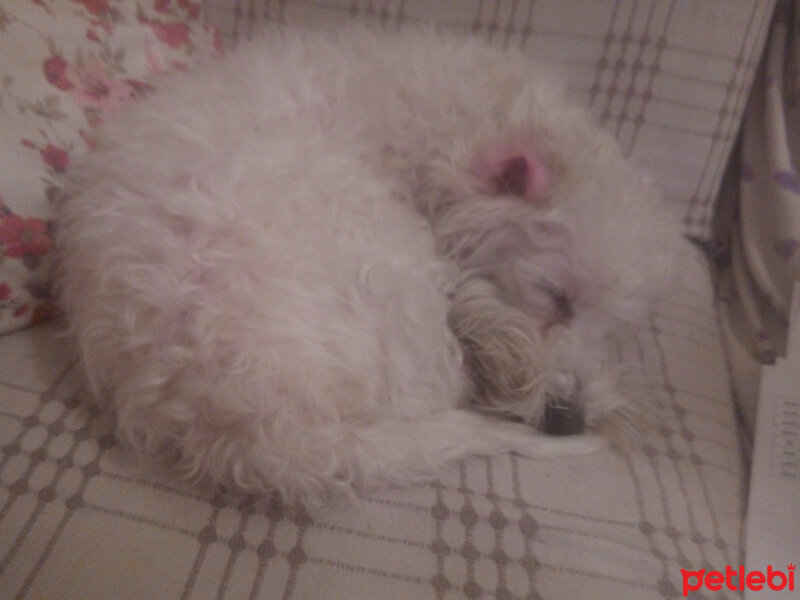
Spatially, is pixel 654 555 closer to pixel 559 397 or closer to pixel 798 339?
pixel 559 397

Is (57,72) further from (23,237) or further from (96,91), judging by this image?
(23,237)

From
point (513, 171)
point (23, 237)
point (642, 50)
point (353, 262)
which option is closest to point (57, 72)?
point (23, 237)

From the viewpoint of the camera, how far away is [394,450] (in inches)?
27.7

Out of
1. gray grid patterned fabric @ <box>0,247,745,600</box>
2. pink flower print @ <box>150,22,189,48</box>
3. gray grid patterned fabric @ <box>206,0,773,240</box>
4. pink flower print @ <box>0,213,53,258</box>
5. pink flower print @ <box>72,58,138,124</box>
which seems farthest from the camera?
gray grid patterned fabric @ <box>206,0,773,240</box>

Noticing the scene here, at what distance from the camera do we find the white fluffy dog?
66cm

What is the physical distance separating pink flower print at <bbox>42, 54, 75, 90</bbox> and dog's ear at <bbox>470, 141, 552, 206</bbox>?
591mm

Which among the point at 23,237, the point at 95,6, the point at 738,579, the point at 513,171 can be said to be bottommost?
the point at 738,579

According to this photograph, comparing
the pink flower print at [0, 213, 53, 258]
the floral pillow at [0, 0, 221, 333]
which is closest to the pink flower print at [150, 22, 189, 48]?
the floral pillow at [0, 0, 221, 333]

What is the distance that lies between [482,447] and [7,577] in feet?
1.73

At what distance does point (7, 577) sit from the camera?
0.58m

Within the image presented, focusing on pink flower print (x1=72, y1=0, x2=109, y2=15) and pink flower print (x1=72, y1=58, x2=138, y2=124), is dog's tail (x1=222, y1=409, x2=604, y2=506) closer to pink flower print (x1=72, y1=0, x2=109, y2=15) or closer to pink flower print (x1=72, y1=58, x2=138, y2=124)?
pink flower print (x1=72, y1=58, x2=138, y2=124)

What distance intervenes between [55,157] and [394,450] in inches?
23.7

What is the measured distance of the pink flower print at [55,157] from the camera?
812 millimetres

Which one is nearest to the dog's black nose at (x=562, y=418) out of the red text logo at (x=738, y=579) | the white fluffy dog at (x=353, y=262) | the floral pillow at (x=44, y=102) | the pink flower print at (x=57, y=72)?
the white fluffy dog at (x=353, y=262)
